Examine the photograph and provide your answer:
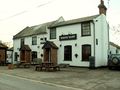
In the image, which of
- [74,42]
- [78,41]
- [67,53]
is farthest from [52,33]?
[78,41]

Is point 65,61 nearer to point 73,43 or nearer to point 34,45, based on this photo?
point 73,43

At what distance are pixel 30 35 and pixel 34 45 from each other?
202cm

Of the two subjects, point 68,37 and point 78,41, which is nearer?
point 78,41

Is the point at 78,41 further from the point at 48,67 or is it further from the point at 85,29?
the point at 48,67

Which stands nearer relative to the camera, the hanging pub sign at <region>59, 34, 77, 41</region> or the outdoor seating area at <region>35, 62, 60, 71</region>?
the outdoor seating area at <region>35, 62, 60, 71</region>

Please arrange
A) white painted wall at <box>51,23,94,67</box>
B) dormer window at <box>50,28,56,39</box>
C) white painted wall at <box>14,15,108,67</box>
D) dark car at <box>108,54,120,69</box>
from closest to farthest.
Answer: dark car at <box>108,54,120,69</box> → white painted wall at <box>14,15,108,67</box> → white painted wall at <box>51,23,94,67</box> → dormer window at <box>50,28,56,39</box>

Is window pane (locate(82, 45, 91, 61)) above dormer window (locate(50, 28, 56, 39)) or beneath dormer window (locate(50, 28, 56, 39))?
beneath

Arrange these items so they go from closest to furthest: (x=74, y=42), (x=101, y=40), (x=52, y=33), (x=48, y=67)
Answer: (x=48, y=67) → (x=101, y=40) → (x=74, y=42) → (x=52, y=33)

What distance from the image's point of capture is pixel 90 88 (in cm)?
1346

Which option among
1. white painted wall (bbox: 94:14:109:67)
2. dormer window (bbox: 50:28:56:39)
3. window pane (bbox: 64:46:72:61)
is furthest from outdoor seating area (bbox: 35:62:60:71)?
dormer window (bbox: 50:28:56:39)

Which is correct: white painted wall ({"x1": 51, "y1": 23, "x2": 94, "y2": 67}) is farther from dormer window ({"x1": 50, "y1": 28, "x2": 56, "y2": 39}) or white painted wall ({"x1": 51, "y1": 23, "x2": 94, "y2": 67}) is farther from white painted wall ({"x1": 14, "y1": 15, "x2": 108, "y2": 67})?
dormer window ({"x1": 50, "y1": 28, "x2": 56, "y2": 39})

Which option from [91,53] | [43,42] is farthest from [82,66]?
[43,42]

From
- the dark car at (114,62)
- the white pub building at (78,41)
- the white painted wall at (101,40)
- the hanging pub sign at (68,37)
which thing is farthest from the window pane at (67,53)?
the dark car at (114,62)

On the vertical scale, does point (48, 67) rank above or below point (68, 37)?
below
